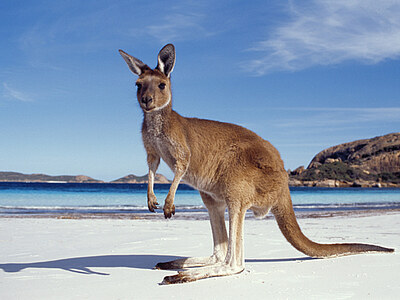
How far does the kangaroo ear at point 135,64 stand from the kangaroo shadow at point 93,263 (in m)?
1.96

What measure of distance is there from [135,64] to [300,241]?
2274mm

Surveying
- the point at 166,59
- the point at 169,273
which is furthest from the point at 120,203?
the point at 166,59

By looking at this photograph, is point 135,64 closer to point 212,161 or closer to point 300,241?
point 212,161

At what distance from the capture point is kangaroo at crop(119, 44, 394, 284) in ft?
11.5

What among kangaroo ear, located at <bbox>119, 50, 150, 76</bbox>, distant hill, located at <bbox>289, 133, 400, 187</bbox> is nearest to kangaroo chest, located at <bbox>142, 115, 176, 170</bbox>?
kangaroo ear, located at <bbox>119, 50, 150, 76</bbox>

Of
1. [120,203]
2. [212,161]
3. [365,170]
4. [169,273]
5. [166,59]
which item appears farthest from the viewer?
[365,170]

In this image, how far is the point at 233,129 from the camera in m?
3.96

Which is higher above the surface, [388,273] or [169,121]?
[169,121]

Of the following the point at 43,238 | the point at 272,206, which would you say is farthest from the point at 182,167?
the point at 43,238

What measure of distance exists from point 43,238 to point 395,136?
90.8 meters

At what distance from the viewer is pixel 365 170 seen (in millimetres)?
73562

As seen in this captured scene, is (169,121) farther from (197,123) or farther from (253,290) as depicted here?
(253,290)

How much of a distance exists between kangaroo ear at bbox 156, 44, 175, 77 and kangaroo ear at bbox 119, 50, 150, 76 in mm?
136

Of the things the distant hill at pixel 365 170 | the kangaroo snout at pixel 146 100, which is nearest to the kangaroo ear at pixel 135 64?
the kangaroo snout at pixel 146 100
